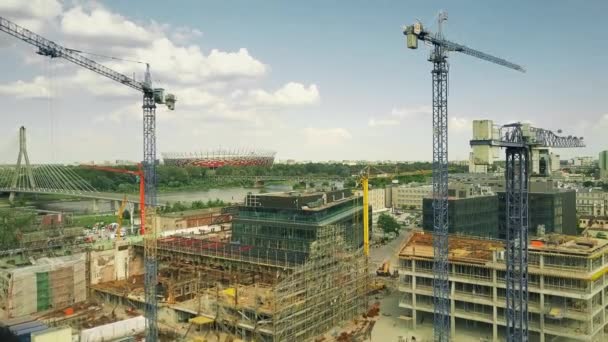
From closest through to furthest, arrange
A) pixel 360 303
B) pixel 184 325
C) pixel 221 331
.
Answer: pixel 221 331, pixel 184 325, pixel 360 303

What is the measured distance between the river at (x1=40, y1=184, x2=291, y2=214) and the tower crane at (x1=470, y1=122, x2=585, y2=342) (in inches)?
1928

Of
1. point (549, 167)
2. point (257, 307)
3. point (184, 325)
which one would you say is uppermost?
point (549, 167)

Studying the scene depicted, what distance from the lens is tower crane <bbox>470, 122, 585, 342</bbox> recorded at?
1383 centimetres

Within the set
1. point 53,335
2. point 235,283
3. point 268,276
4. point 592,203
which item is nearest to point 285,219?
point 268,276

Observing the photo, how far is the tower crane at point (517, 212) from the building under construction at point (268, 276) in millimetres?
7640

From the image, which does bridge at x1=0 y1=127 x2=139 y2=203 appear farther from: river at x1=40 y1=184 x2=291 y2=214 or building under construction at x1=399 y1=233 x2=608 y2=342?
building under construction at x1=399 y1=233 x2=608 y2=342

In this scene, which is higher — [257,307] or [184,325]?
[257,307]

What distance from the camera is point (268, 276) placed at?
2395 centimetres

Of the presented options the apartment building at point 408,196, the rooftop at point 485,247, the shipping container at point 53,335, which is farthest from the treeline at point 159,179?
the shipping container at point 53,335

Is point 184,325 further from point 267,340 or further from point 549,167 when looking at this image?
point 549,167

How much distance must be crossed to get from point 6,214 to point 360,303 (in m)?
28.9

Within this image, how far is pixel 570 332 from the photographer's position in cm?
1689

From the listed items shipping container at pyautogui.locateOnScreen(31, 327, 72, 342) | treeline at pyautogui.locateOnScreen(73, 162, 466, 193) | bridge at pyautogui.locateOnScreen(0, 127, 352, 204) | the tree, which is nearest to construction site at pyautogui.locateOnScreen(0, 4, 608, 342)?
shipping container at pyautogui.locateOnScreen(31, 327, 72, 342)

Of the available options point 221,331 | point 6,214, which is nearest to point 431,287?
point 221,331
